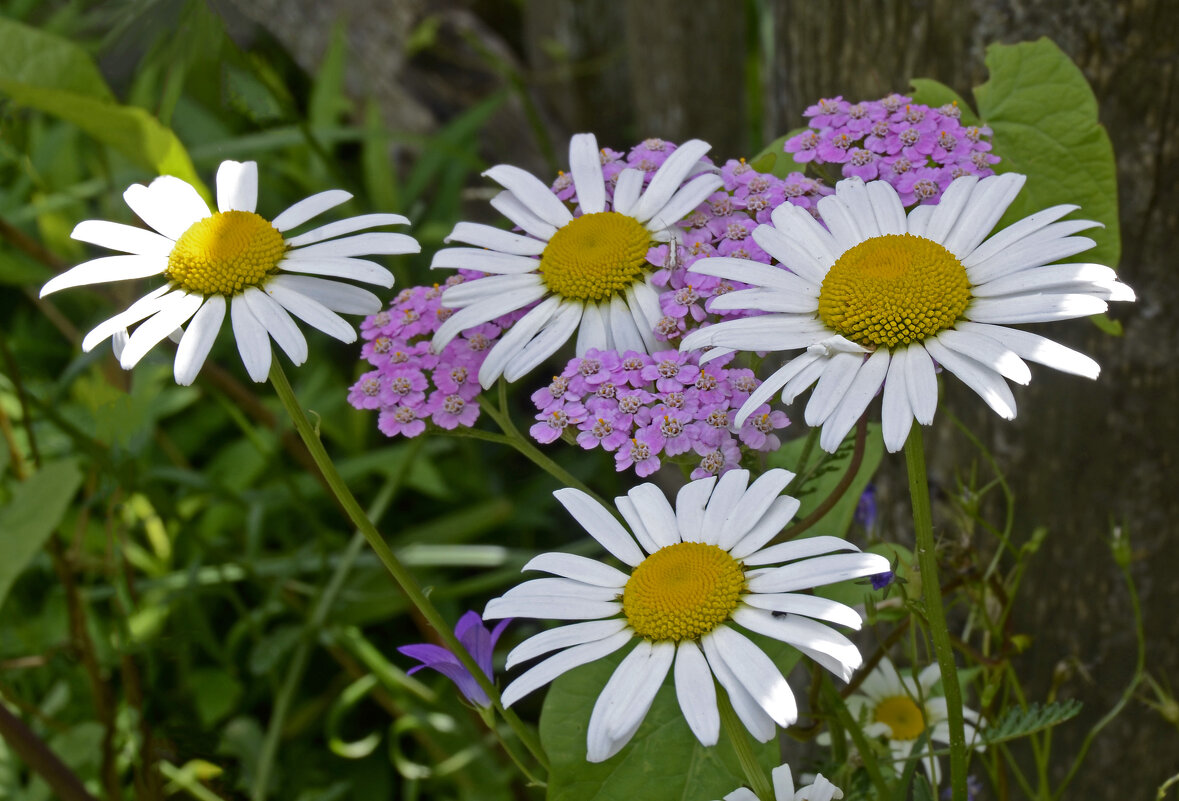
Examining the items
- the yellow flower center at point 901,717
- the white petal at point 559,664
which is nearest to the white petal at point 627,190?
the white petal at point 559,664

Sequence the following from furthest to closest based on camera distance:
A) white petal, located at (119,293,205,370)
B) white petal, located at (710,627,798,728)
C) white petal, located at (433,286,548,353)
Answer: white petal, located at (433,286,548,353) → white petal, located at (119,293,205,370) → white petal, located at (710,627,798,728)

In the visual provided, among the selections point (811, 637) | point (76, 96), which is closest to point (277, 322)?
point (811, 637)

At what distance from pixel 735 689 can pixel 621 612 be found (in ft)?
0.25

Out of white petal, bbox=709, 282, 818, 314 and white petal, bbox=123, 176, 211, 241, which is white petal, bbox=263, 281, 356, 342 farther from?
white petal, bbox=709, 282, 818, 314

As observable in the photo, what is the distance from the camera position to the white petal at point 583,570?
0.57 m

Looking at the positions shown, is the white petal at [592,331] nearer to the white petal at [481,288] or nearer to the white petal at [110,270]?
the white petal at [481,288]

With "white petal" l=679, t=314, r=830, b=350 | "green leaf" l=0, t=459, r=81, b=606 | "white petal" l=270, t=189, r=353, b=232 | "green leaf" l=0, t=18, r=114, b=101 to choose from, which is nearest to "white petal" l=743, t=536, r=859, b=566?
"white petal" l=679, t=314, r=830, b=350

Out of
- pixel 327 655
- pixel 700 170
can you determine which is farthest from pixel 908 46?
pixel 327 655

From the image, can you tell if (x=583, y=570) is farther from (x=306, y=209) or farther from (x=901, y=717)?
(x=901, y=717)

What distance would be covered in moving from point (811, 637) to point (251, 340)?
34cm

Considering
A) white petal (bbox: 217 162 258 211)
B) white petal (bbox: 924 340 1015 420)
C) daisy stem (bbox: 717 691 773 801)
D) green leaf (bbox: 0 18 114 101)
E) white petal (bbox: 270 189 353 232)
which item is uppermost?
green leaf (bbox: 0 18 114 101)

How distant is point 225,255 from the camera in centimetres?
63

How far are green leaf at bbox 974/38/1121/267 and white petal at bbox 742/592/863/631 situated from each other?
443 millimetres

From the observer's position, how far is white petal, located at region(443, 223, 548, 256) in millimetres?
741
